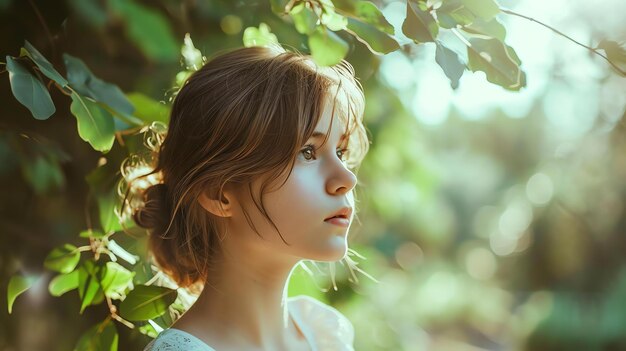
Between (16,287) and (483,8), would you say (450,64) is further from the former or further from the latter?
(16,287)

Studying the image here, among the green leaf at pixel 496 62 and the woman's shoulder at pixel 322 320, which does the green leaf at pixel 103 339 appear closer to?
the woman's shoulder at pixel 322 320

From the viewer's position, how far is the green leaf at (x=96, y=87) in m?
0.78

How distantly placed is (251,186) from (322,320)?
24cm

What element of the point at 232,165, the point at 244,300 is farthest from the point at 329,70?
the point at 244,300

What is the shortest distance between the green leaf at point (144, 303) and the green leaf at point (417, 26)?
366 millimetres

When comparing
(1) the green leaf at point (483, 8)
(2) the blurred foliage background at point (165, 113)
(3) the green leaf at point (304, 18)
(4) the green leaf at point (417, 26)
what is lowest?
(2) the blurred foliage background at point (165, 113)

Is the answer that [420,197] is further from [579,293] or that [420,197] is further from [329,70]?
[579,293]

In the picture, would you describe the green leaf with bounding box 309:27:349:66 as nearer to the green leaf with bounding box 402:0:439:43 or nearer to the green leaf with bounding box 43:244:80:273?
the green leaf with bounding box 402:0:439:43

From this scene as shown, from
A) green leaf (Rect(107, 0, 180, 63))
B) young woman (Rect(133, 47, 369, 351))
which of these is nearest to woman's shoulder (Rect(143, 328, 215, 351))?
young woman (Rect(133, 47, 369, 351))

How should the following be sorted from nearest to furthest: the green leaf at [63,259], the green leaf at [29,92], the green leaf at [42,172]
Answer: the green leaf at [29,92], the green leaf at [63,259], the green leaf at [42,172]

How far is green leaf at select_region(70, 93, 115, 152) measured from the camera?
0.68 metres

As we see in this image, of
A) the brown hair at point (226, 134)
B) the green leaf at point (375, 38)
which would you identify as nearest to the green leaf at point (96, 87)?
the brown hair at point (226, 134)

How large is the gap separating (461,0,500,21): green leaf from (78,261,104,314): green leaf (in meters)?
0.48

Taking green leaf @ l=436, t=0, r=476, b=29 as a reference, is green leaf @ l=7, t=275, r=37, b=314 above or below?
below
